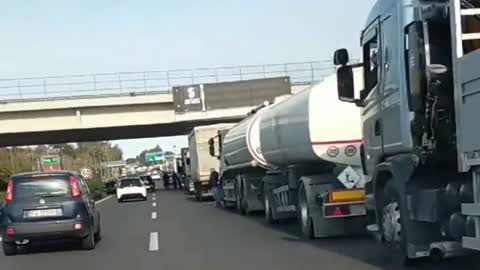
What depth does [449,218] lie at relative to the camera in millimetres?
9172

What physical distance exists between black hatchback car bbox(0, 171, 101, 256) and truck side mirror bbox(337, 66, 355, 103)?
21.3 feet

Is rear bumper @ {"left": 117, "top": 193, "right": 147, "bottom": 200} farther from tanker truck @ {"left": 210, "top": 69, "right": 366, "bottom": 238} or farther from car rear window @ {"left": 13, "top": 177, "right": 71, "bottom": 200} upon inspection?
car rear window @ {"left": 13, "top": 177, "right": 71, "bottom": 200}

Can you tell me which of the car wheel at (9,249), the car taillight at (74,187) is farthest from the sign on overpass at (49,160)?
the car taillight at (74,187)

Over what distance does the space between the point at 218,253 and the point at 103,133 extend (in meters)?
44.7

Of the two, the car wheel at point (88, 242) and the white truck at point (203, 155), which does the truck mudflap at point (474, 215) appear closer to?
the car wheel at point (88, 242)

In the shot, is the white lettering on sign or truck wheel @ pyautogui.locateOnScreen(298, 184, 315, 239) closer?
truck wheel @ pyautogui.locateOnScreen(298, 184, 315, 239)

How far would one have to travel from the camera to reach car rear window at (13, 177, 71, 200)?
15938mm

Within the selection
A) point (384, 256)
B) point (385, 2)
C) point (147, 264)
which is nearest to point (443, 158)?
point (385, 2)

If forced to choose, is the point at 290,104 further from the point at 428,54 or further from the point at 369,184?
the point at 428,54

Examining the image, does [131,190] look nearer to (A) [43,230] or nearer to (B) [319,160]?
(A) [43,230]

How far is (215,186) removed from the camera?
36719mm

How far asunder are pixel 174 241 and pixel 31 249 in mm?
3027

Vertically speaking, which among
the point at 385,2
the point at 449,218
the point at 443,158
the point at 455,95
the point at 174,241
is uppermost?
the point at 385,2

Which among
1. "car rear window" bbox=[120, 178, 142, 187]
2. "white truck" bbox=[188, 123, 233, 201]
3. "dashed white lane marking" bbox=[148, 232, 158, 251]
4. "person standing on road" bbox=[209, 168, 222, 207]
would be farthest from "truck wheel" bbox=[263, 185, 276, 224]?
"car rear window" bbox=[120, 178, 142, 187]
